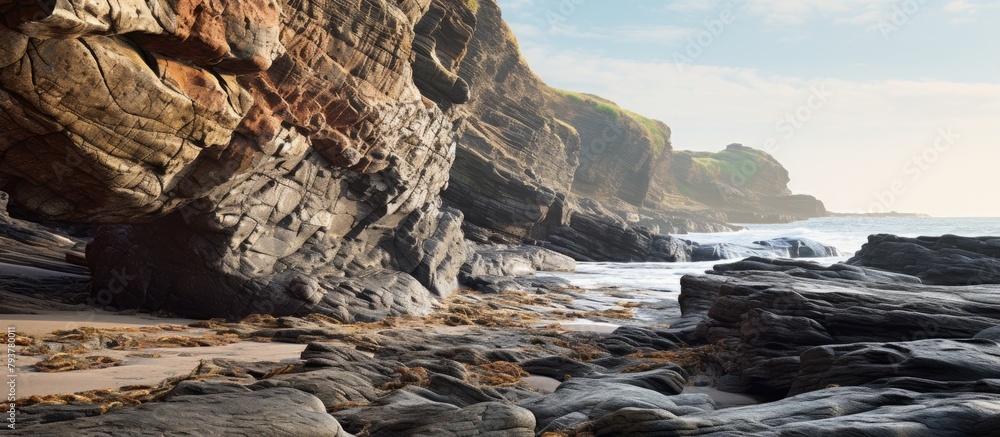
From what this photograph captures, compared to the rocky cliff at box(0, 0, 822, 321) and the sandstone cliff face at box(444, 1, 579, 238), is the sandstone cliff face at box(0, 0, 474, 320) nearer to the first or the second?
the rocky cliff at box(0, 0, 822, 321)

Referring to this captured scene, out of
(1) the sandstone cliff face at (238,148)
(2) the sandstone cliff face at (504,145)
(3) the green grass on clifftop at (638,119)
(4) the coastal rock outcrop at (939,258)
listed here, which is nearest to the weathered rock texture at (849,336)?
(1) the sandstone cliff face at (238,148)

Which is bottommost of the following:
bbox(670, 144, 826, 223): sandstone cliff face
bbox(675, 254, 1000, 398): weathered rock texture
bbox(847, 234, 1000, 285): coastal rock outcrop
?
bbox(675, 254, 1000, 398): weathered rock texture

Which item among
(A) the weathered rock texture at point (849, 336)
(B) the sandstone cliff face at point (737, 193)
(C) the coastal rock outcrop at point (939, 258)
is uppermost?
(B) the sandstone cliff face at point (737, 193)

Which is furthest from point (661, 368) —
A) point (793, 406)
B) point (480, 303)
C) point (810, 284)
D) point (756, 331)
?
point (480, 303)

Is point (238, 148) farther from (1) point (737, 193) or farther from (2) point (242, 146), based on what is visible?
(1) point (737, 193)

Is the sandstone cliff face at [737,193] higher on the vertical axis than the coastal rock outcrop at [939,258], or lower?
higher

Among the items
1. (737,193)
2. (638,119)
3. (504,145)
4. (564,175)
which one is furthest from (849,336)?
(737,193)

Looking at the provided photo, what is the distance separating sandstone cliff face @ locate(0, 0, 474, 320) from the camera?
10422 millimetres

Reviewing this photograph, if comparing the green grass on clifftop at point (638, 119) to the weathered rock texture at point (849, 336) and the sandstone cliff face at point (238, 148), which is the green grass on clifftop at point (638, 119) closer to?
the sandstone cliff face at point (238, 148)

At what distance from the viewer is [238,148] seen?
15023 millimetres

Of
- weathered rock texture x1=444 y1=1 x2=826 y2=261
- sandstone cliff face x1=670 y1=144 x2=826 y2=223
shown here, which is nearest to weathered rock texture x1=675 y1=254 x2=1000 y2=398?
weathered rock texture x1=444 y1=1 x2=826 y2=261

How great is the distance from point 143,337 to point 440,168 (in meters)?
14.5

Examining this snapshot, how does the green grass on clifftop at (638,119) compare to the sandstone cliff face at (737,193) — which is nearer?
the green grass on clifftop at (638,119)

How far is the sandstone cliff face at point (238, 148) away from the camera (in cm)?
1042
